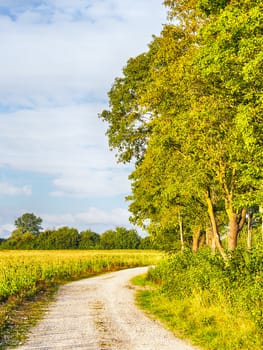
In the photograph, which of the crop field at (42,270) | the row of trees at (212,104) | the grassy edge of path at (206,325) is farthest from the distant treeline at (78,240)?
the grassy edge of path at (206,325)

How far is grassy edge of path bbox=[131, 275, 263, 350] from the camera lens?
38.0 ft

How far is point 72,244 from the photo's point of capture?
13212cm

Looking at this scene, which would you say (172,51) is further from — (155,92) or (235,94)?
(235,94)

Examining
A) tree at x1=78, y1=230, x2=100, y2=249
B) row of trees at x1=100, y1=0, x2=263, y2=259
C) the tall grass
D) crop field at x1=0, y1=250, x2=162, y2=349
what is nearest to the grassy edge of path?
the tall grass

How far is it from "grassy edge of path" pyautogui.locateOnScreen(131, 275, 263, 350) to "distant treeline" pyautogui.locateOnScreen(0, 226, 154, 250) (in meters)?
103

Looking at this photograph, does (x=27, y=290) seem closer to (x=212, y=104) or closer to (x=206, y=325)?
(x=206, y=325)

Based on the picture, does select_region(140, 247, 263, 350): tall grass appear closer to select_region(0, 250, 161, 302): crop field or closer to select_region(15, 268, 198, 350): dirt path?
select_region(15, 268, 198, 350): dirt path

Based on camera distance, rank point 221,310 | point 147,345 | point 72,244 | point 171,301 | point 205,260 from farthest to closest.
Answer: point 72,244 < point 171,301 < point 205,260 < point 221,310 < point 147,345

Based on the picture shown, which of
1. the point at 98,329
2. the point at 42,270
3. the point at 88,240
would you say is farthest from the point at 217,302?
the point at 88,240

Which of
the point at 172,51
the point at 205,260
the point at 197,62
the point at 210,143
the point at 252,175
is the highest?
the point at 172,51

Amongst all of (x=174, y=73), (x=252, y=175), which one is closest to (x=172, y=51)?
(x=174, y=73)

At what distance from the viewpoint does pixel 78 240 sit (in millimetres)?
135500

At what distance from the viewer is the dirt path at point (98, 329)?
11.7m

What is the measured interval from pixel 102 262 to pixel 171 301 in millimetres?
32216
